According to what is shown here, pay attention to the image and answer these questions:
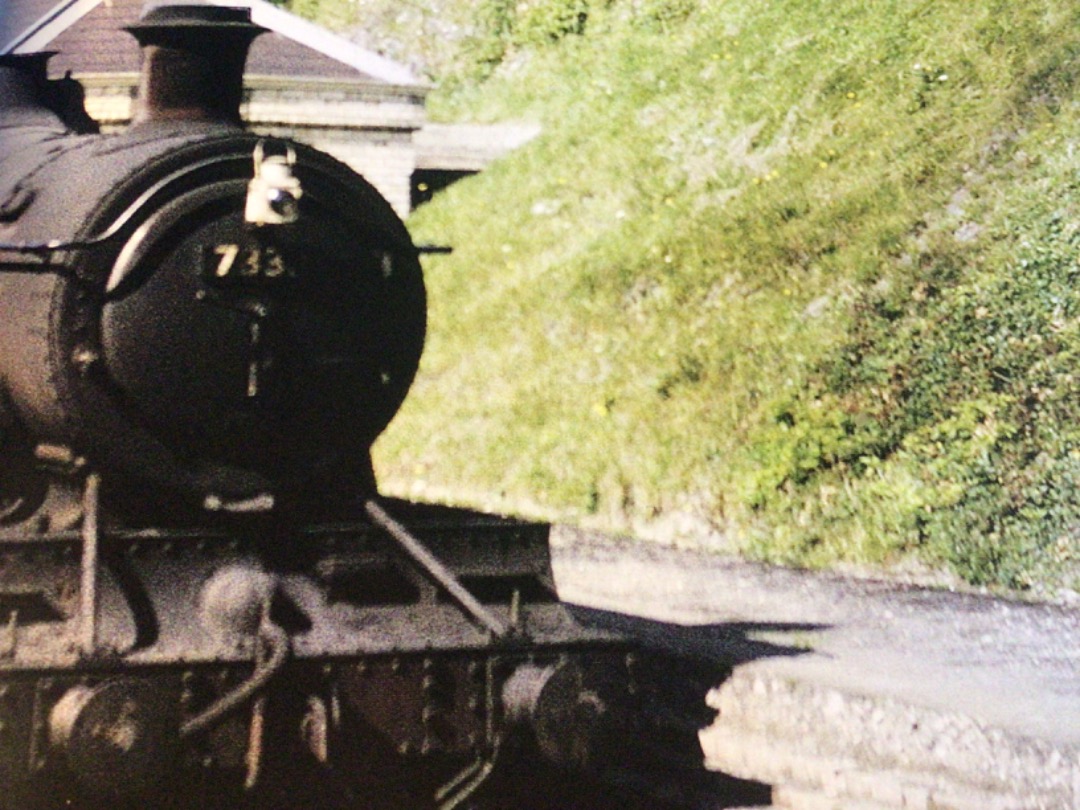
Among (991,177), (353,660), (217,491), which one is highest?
(991,177)

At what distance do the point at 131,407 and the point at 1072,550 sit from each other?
17.6 feet

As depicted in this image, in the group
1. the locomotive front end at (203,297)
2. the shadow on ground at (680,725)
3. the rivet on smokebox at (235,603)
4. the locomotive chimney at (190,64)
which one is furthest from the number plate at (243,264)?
the shadow on ground at (680,725)

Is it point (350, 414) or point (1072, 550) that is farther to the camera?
point (1072, 550)

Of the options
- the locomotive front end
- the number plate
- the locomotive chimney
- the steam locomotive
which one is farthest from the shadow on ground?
the locomotive chimney

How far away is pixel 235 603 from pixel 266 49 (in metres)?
16.4

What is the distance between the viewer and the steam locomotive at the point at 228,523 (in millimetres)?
4707

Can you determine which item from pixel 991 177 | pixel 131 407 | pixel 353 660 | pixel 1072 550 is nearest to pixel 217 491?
pixel 131 407

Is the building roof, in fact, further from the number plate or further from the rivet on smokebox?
the rivet on smokebox

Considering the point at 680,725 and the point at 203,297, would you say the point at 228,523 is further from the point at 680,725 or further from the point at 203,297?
the point at 680,725

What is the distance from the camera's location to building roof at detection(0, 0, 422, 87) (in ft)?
66.0

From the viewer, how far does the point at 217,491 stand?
16.8ft

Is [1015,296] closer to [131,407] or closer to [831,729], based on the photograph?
[831,729]

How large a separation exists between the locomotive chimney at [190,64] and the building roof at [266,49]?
14.4 metres

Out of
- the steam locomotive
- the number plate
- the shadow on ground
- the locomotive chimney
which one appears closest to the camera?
the steam locomotive
